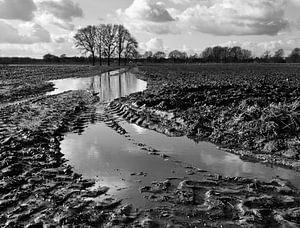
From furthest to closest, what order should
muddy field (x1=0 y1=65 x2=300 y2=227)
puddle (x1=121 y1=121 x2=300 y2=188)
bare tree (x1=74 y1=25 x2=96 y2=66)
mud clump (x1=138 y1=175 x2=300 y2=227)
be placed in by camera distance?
bare tree (x1=74 y1=25 x2=96 y2=66) → puddle (x1=121 y1=121 x2=300 y2=188) → muddy field (x1=0 y1=65 x2=300 y2=227) → mud clump (x1=138 y1=175 x2=300 y2=227)

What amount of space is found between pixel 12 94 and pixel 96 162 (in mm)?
18019

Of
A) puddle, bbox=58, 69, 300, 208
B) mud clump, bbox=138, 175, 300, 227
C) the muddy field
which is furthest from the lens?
puddle, bbox=58, 69, 300, 208

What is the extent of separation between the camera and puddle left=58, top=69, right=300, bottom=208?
7.95m

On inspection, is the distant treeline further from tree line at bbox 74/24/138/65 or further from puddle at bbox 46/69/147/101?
puddle at bbox 46/69/147/101

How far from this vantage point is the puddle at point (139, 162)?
7945 mm

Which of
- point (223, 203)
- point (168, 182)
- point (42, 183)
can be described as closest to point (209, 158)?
point (168, 182)

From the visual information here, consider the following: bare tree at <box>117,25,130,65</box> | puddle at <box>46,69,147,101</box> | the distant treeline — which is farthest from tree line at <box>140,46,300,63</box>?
puddle at <box>46,69,147,101</box>

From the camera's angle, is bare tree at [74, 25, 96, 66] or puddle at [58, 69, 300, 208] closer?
puddle at [58, 69, 300, 208]

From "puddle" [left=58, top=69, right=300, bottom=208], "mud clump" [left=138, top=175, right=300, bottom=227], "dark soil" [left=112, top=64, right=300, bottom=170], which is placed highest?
"dark soil" [left=112, top=64, right=300, bottom=170]

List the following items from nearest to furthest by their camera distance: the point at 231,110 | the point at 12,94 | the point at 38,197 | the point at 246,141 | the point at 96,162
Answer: the point at 38,197, the point at 96,162, the point at 246,141, the point at 231,110, the point at 12,94

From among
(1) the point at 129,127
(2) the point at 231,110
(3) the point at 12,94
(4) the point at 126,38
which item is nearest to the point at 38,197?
(1) the point at 129,127

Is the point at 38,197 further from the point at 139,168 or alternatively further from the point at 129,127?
the point at 129,127

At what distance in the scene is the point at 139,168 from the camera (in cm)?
884

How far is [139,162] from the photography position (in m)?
9.36
